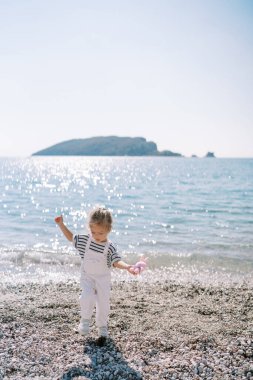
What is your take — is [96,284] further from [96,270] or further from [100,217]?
[100,217]

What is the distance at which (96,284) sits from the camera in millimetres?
5902

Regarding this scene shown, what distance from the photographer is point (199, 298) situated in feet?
29.0

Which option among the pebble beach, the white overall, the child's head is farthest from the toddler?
the pebble beach

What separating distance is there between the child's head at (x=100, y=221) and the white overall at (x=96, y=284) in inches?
11.5

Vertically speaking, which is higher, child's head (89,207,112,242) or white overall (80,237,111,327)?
child's head (89,207,112,242)

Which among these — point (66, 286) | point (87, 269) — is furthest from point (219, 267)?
point (87, 269)

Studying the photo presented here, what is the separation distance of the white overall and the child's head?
0.96 feet

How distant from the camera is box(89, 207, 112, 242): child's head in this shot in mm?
5578

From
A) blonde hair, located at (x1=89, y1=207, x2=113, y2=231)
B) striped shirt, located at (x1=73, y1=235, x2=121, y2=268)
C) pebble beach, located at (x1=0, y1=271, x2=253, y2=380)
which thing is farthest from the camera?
striped shirt, located at (x1=73, y1=235, x2=121, y2=268)

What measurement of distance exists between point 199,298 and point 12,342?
14.1 ft

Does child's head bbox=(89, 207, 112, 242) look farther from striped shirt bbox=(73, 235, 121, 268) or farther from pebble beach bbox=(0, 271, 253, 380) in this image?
pebble beach bbox=(0, 271, 253, 380)

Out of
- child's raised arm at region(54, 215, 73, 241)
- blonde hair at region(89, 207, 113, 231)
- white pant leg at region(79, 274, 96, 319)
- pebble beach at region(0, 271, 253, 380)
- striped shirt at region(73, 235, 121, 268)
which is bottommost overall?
pebble beach at region(0, 271, 253, 380)

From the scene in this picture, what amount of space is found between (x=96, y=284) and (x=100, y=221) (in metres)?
0.96

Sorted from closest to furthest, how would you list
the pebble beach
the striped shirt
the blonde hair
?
the pebble beach → the blonde hair → the striped shirt
